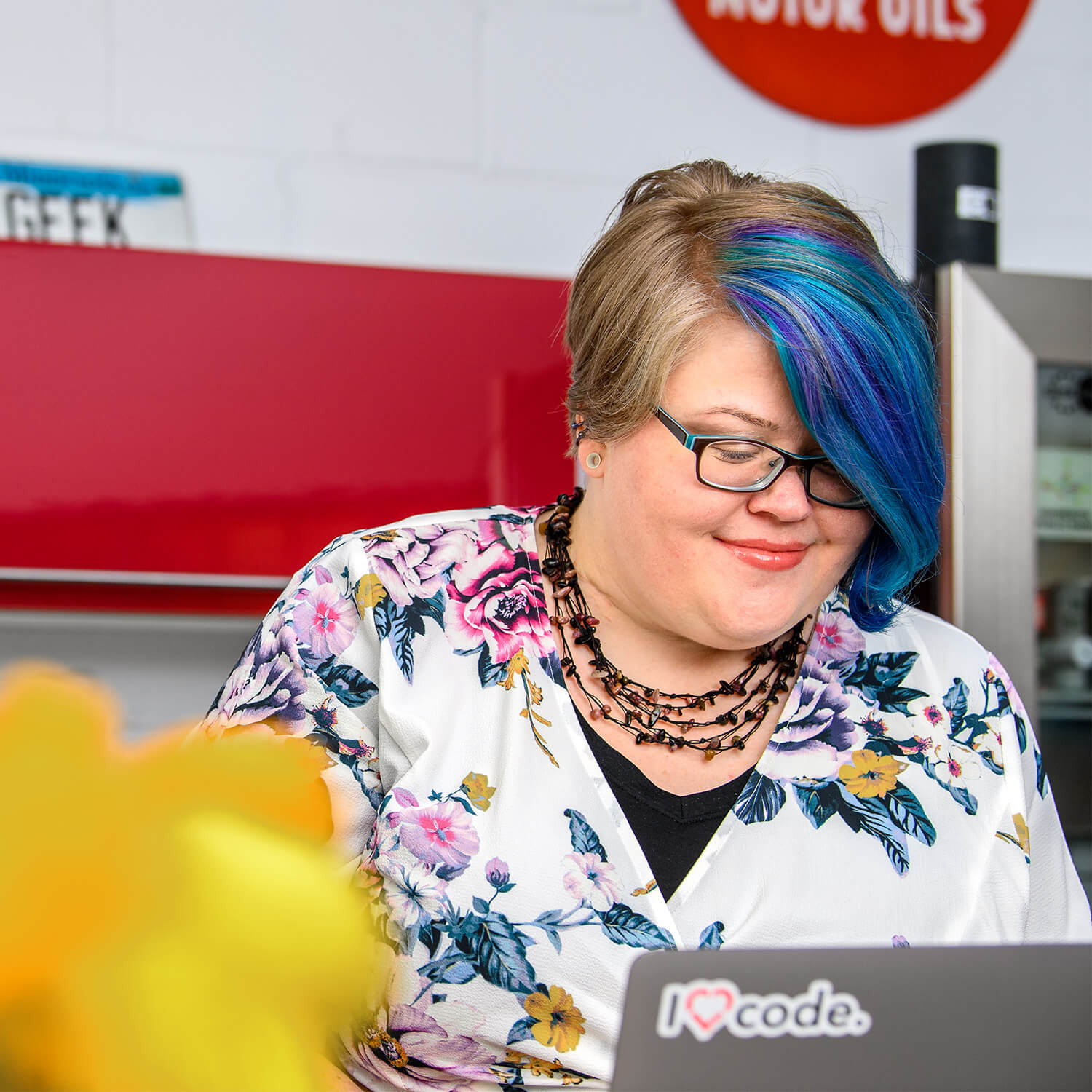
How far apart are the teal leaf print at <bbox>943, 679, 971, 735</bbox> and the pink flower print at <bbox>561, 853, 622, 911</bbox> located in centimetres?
40

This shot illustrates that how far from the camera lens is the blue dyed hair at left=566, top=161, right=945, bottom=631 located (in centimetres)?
109

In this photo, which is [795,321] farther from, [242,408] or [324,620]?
[242,408]

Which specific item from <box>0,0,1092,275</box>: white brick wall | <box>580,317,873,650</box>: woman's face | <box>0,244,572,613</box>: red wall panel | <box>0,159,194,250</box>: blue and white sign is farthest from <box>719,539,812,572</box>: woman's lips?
<box>0,0,1092,275</box>: white brick wall

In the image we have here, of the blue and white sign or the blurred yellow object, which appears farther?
the blue and white sign

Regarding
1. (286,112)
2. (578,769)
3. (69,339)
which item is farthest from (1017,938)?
(286,112)

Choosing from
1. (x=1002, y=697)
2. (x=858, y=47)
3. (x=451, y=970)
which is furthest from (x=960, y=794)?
(x=858, y=47)

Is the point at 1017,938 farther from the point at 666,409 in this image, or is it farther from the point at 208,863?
the point at 208,863

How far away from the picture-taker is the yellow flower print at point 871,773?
1215mm

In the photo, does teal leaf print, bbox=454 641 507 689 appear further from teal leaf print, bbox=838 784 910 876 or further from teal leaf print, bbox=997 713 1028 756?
teal leaf print, bbox=997 713 1028 756

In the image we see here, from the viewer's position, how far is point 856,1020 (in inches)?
19.9

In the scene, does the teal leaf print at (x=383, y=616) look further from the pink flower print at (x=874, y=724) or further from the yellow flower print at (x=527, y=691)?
the pink flower print at (x=874, y=724)

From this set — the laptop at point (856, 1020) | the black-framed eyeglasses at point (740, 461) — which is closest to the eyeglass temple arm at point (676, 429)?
the black-framed eyeglasses at point (740, 461)

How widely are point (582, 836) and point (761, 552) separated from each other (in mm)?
284

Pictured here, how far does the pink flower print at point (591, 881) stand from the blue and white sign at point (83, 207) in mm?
1137
